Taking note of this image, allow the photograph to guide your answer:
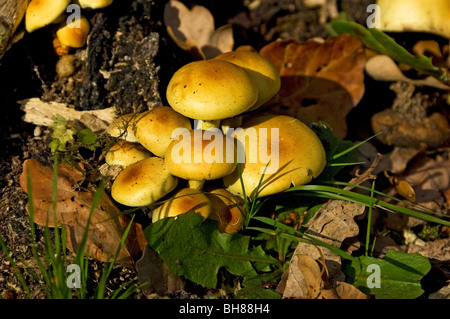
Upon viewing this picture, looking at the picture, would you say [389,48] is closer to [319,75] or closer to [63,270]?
[319,75]

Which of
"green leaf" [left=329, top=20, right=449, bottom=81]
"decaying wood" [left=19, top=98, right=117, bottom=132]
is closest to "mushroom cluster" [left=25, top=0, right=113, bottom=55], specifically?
"decaying wood" [left=19, top=98, right=117, bottom=132]

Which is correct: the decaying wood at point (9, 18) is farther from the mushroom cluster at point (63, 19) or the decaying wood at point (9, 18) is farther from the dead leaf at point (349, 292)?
the dead leaf at point (349, 292)

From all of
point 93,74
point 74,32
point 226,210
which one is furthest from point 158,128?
point 74,32

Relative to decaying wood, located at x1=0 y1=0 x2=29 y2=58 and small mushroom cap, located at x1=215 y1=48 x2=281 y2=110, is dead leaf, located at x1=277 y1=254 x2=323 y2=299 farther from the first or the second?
decaying wood, located at x1=0 y1=0 x2=29 y2=58

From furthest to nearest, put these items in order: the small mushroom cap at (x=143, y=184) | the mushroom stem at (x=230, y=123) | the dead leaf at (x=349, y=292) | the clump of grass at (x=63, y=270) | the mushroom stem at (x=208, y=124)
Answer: the mushroom stem at (x=230, y=123)
the mushroom stem at (x=208, y=124)
the small mushroom cap at (x=143, y=184)
the dead leaf at (x=349, y=292)
the clump of grass at (x=63, y=270)

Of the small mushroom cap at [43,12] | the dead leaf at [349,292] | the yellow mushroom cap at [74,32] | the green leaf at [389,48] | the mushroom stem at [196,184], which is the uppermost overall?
the small mushroom cap at [43,12]

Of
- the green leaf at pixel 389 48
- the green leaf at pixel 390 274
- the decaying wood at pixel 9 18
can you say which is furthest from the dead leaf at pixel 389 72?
the decaying wood at pixel 9 18
